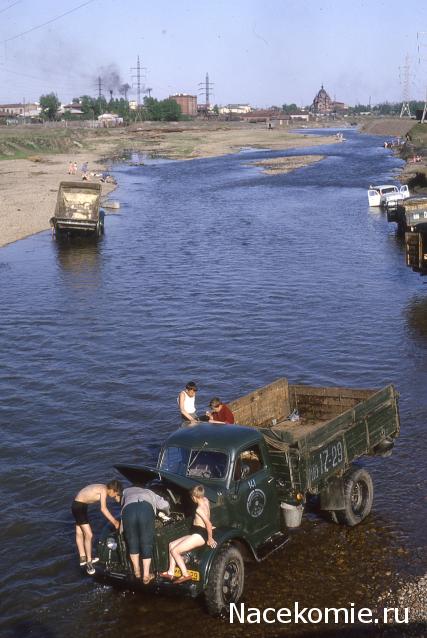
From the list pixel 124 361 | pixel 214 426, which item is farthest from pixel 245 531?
pixel 124 361

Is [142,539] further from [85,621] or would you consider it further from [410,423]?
[410,423]

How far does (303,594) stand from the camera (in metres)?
11.2

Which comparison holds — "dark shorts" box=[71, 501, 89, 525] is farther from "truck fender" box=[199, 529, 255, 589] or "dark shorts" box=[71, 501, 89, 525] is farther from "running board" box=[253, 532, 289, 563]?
"running board" box=[253, 532, 289, 563]

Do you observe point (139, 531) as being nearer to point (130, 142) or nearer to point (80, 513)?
point (80, 513)

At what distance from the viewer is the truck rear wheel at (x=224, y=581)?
1017cm

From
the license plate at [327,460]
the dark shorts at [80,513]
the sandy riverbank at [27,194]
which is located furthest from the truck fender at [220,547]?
the sandy riverbank at [27,194]

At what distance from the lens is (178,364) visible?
76.7 feet

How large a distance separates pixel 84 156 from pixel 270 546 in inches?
4338

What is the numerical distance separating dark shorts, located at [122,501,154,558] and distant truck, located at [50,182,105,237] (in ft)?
115

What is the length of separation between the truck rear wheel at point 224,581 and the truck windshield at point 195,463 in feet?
3.51

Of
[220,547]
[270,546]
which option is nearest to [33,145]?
[270,546]

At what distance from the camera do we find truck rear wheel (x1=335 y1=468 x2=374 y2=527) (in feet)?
42.1

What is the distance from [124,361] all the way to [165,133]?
572 feet

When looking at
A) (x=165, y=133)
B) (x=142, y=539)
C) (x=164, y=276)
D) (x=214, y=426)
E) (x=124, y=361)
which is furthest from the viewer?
(x=165, y=133)
